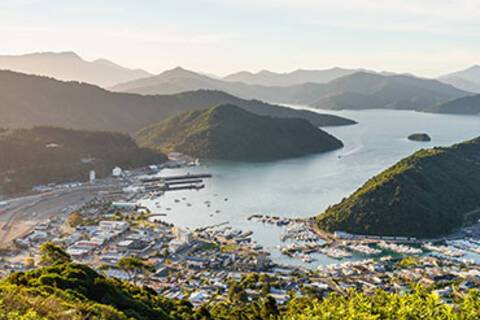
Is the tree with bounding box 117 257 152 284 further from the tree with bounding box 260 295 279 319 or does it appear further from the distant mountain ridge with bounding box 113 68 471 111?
the distant mountain ridge with bounding box 113 68 471 111

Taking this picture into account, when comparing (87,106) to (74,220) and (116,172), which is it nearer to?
(116,172)

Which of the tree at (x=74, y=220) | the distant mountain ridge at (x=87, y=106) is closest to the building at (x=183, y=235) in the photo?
the tree at (x=74, y=220)

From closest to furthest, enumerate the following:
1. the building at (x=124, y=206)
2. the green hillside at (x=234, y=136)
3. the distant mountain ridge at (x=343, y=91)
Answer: the building at (x=124, y=206) < the green hillside at (x=234, y=136) < the distant mountain ridge at (x=343, y=91)

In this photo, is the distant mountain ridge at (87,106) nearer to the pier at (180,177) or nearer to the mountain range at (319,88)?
the pier at (180,177)

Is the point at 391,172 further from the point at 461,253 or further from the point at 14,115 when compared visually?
the point at 14,115

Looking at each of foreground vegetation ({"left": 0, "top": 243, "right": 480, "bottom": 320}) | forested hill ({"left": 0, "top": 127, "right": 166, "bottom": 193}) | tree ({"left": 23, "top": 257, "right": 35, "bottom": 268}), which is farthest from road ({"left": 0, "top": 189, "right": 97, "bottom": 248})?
foreground vegetation ({"left": 0, "top": 243, "right": 480, "bottom": 320})

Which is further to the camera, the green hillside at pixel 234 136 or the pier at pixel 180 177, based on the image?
the green hillside at pixel 234 136

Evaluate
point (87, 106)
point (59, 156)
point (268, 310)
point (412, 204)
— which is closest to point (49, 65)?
point (87, 106)
